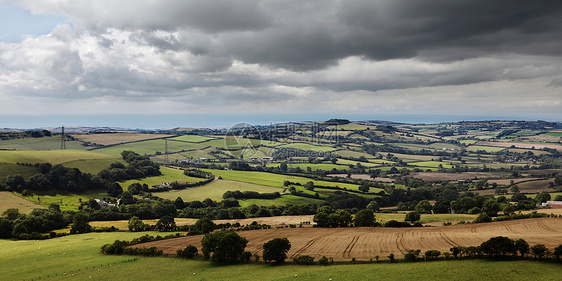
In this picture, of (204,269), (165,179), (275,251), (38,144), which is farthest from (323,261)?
(38,144)

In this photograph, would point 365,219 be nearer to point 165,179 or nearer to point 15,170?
point 165,179

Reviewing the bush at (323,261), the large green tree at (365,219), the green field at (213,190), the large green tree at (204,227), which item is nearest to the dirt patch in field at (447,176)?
the green field at (213,190)

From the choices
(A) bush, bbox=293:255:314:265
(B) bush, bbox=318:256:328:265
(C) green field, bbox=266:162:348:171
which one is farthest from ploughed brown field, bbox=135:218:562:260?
(C) green field, bbox=266:162:348:171

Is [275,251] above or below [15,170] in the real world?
below

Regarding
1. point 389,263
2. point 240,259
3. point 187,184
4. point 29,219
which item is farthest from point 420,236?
point 187,184

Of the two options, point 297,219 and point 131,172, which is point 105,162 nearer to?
point 131,172

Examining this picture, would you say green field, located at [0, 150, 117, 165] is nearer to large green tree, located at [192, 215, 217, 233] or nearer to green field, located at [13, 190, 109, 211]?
green field, located at [13, 190, 109, 211]
